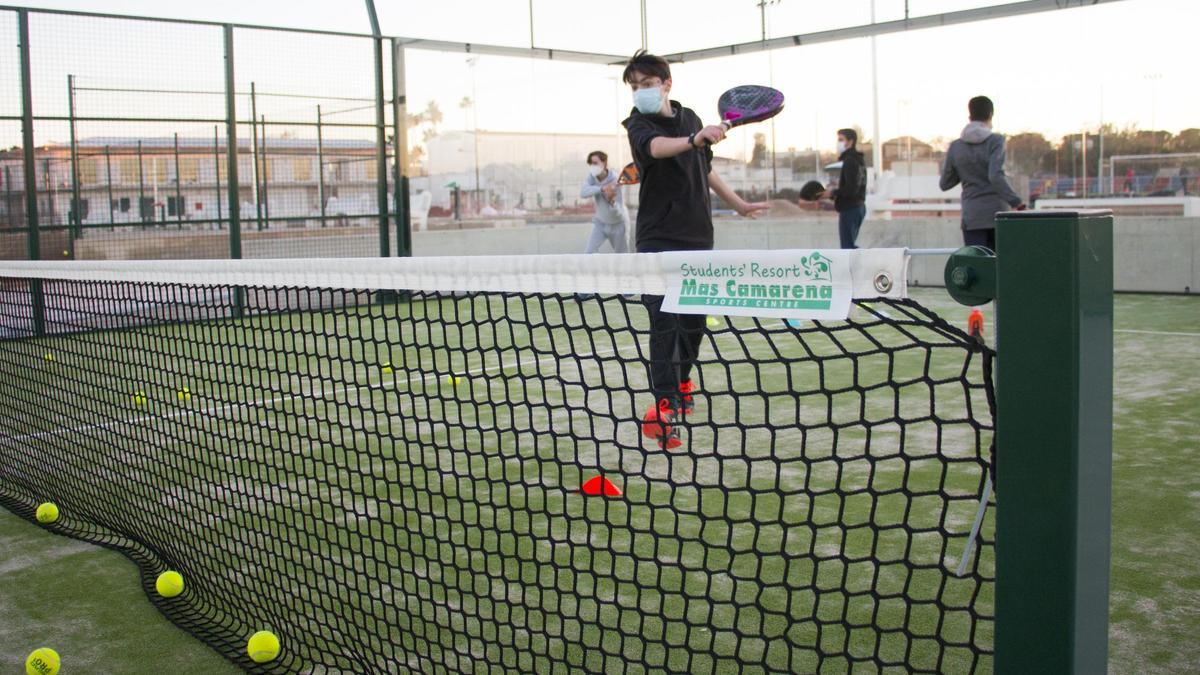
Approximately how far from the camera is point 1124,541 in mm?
3486

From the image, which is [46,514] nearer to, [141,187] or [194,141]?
[141,187]

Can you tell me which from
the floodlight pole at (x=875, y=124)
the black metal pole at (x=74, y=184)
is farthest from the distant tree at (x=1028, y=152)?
the black metal pole at (x=74, y=184)

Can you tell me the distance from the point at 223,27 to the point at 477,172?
550 centimetres

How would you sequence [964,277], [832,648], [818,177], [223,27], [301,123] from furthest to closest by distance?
[818,177] < [301,123] < [223,27] < [832,648] < [964,277]

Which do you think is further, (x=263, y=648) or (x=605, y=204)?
(x=605, y=204)

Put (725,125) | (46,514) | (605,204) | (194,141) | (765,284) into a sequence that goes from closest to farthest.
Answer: (765,284) → (46,514) → (725,125) → (605,204) → (194,141)

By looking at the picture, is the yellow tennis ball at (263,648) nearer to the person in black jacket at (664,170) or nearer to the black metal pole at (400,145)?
the person in black jacket at (664,170)

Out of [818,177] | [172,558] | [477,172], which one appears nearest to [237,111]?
[477,172]

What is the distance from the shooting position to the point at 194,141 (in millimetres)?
11289

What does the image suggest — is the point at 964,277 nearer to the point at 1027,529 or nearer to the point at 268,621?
the point at 1027,529

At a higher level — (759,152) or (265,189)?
(759,152)

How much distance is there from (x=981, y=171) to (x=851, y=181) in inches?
100

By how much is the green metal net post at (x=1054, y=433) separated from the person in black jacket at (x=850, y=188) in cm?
920

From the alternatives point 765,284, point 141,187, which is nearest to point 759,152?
point 141,187
